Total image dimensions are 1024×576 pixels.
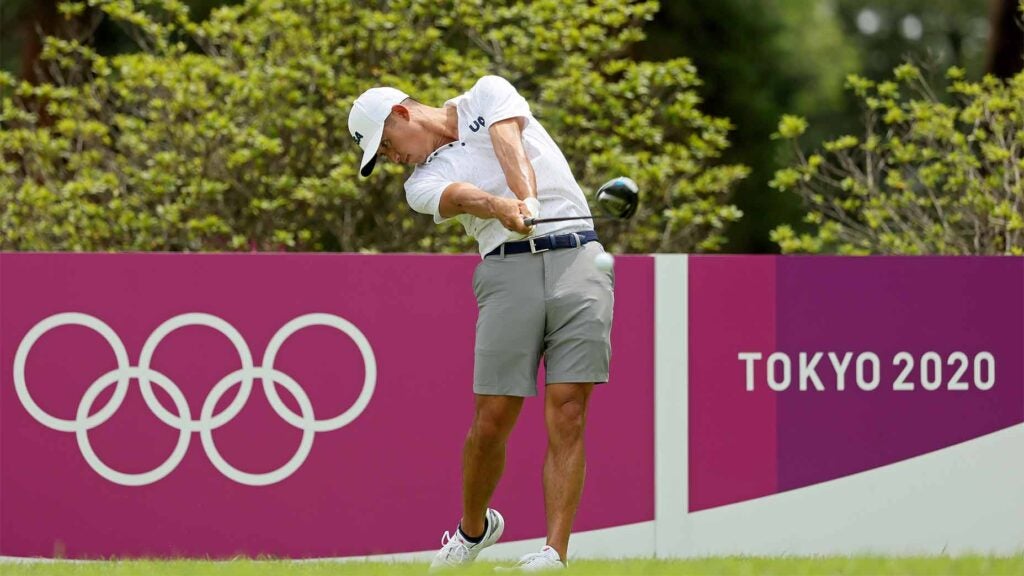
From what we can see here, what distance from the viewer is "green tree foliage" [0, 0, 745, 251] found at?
997 cm

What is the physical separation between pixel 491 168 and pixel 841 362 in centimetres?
221

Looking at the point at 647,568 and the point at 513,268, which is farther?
the point at 513,268

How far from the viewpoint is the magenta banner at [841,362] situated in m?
7.05

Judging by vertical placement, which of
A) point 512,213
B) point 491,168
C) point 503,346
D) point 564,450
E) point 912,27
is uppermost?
point 912,27

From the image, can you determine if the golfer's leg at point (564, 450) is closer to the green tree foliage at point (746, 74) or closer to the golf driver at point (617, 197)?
the golf driver at point (617, 197)

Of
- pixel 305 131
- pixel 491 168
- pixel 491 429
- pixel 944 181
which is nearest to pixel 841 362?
pixel 491 429

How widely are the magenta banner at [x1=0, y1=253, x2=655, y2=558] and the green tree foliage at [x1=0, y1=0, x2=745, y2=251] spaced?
2874 millimetres

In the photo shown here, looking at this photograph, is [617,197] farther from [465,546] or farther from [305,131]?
[305,131]

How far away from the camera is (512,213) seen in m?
5.36

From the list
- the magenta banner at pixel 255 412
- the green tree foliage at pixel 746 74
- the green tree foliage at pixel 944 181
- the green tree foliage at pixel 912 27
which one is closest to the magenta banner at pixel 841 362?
the magenta banner at pixel 255 412

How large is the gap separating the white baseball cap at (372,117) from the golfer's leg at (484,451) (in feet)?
3.09

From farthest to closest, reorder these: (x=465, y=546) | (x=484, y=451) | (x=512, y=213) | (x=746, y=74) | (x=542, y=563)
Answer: (x=746, y=74)
(x=465, y=546)
(x=484, y=451)
(x=512, y=213)
(x=542, y=563)

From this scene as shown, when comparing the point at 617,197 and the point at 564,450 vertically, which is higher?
the point at 617,197

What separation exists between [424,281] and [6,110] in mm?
4574
